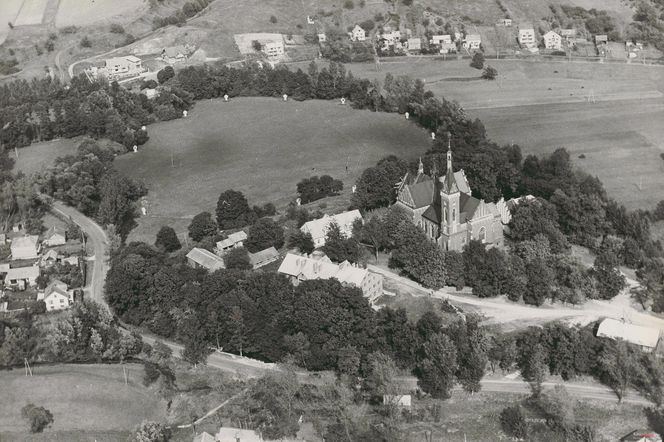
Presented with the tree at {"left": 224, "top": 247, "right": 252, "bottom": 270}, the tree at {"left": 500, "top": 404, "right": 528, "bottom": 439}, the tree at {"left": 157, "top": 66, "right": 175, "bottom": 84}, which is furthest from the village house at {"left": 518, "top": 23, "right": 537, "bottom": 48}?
the tree at {"left": 500, "top": 404, "right": 528, "bottom": 439}

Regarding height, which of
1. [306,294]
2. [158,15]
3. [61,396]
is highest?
[158,15]

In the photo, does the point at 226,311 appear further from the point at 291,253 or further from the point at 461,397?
the point at 461,397

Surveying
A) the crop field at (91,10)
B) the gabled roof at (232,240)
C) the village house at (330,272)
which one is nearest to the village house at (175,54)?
the crop field at (91,10)

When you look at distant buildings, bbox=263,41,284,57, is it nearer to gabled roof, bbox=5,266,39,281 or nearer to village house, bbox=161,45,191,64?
village house, bbox=161,45,191,64

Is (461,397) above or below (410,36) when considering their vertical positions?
below

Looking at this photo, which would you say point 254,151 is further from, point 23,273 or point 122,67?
point 122,67

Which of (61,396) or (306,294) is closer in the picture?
(61,396)

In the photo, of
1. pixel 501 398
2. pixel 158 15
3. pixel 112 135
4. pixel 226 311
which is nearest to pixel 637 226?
pixel 501 398
